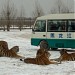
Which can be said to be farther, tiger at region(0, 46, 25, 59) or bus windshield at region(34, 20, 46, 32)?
bus windshield at region(34, 20, 46, 32)

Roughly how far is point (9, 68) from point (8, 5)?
124 feet

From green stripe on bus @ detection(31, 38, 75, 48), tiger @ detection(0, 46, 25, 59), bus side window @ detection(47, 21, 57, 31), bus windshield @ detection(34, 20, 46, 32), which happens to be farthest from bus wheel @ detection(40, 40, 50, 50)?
tiger @ detection(0, 46, 25, 59)

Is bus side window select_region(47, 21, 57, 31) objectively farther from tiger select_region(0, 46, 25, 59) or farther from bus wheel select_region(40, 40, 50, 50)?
tiger select_region(0, 46, 25, 59)

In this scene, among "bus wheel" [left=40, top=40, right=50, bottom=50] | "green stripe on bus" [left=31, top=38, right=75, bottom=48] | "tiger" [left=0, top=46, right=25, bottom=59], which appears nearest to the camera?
"tiger" [left=0, top=46, right=25, bottom=59]

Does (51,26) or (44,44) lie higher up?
(51,26)

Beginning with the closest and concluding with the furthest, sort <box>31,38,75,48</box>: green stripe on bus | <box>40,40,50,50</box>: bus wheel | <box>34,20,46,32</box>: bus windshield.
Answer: <box>31,38,75,48</box>: green stripe on bus
<box>40,40,50,50</box>: bus wheel
<box>34,20,46,32</box>: bus windshield

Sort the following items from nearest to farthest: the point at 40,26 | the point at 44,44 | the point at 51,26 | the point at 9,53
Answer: the point at 9,53 → the point at 44,44 → the point at 51,26 → the point at 40,26

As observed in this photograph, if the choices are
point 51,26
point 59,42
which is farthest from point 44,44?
point 51,26

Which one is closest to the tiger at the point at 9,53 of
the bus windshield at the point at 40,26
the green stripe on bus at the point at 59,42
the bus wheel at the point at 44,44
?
the bus wheel at the point at 44,44

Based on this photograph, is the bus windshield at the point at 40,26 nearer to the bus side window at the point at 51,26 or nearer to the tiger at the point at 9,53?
the bus side window at the point at 51,26

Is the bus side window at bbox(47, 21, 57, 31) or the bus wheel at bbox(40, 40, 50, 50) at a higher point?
the bus side window at bbox(47, 21, 57, 31)

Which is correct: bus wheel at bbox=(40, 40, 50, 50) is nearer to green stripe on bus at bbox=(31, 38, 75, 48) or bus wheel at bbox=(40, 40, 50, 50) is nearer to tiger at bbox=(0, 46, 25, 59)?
green stripe on bus at bbox=(31, 38, 75, 48)

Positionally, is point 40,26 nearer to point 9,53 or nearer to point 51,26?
point 51,26

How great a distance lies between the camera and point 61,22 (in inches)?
688
